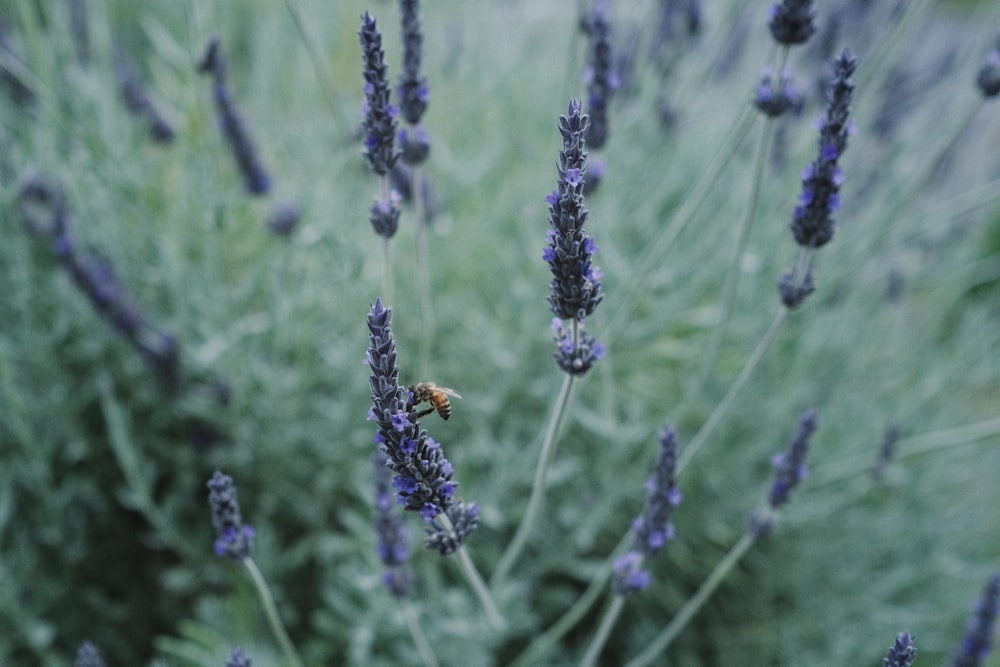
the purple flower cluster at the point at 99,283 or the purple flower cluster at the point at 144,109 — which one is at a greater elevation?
the purple flower cluster at the point at 144,109

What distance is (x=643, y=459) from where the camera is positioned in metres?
2.05

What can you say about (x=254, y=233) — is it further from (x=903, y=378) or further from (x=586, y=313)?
(x=903, y=378)

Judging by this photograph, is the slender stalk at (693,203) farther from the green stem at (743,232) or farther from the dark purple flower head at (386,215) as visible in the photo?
the dark purple flower head at (386,215)

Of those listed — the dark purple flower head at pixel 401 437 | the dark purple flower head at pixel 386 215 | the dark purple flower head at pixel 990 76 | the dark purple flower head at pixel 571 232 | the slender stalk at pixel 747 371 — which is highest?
the dark purple flower head at pixel 990 76

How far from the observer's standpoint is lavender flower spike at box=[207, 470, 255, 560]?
110 cm

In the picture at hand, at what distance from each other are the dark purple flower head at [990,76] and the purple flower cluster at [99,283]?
1825mm

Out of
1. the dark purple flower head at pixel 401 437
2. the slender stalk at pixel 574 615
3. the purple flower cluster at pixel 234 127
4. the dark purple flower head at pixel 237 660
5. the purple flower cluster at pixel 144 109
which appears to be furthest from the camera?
the purple flower cluster at pixel 144 109

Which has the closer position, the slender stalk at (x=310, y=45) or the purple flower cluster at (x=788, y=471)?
the purple flower cluster at (x=788, y=471)

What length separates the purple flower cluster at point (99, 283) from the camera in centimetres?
180

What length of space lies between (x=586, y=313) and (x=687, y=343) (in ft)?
4.98

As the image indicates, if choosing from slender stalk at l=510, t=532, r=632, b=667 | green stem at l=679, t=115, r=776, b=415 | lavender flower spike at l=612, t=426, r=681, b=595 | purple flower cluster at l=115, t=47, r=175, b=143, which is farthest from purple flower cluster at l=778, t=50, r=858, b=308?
purple flower cluster at l=115, t=47, r=175, b=143

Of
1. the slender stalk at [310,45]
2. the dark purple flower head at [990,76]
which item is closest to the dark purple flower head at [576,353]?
the slender stalk at [310,45]

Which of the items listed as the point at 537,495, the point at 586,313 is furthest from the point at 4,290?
the point at 586,313

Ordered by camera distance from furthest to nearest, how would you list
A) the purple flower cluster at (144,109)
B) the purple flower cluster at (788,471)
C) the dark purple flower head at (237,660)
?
the purple flower cluster at (144,109) < the purple flower cluster at (788,471) < the dark purple flower head at (237,660)
